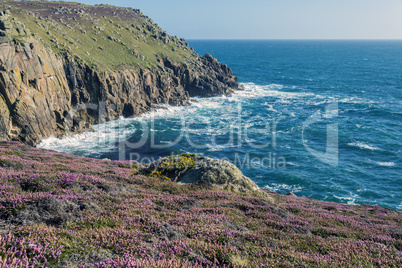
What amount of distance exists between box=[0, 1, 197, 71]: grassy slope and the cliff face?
30 cm

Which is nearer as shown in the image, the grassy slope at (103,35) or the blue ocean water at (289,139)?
the blue ocean water at (289,139)

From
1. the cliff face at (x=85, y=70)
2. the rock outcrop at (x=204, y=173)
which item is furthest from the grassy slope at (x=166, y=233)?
the cliff face at (x=85, y=70)

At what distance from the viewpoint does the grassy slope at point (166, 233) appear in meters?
6.43

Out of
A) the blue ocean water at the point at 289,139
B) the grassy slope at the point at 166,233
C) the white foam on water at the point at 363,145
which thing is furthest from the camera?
the white foam on water at the point at 363,145

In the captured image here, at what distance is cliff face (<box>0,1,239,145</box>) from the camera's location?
4634cm

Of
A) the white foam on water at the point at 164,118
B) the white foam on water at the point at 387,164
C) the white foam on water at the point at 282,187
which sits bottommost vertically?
the white foam on water at the point at 282,187

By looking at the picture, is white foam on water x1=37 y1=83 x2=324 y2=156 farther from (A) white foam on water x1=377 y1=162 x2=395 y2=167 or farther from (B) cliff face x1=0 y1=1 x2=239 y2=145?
(A) white foam on water x1=377 y1=162 x2=395 y2=167

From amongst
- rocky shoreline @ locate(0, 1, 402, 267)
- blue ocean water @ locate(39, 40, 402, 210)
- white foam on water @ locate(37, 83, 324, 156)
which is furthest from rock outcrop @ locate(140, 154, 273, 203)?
white foam on water @ locate(37, 83, 324, 156)

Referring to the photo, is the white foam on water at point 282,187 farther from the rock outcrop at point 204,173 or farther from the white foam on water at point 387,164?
the rock outcrop at point 204,173

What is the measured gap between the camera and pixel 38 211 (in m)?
8.89

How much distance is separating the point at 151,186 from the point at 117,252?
9725 mm

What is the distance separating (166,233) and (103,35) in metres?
89.0

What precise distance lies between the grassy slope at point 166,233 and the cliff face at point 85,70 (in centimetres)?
4096

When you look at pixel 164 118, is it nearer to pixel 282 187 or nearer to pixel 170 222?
pixel 282 187
